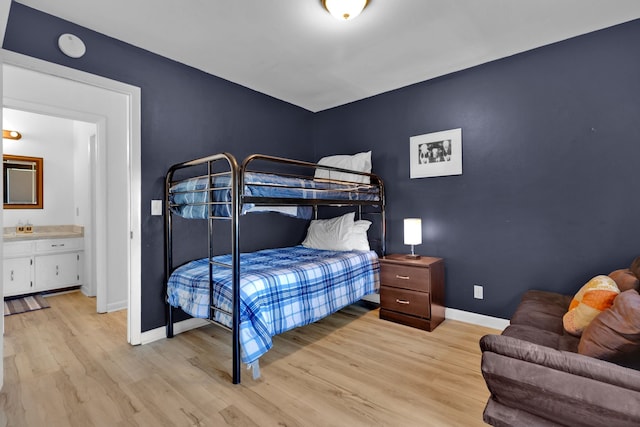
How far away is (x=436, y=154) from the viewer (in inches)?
126

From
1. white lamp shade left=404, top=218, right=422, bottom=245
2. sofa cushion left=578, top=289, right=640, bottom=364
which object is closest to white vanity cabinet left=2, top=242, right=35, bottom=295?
white lamp shade left=404, top=218, right=422, bottom=245

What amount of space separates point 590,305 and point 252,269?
2135 millimetres

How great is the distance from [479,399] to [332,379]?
89 centimetres

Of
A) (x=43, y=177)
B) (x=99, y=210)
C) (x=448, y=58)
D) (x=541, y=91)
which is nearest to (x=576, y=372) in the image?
(x=541, y=91)

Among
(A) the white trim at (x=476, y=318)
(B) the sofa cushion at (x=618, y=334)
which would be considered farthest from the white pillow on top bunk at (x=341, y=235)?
(B) the sofa cushion at (x=618, y=334)

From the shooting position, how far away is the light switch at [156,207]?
267 cm

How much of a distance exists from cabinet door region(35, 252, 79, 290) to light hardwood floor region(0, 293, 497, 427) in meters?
1.22

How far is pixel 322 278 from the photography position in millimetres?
2600

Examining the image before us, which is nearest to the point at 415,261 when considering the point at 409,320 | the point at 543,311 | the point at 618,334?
the point at 409,320

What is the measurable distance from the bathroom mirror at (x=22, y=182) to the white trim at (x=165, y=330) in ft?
10.2

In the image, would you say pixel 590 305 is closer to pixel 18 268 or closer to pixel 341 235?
pixel 341 235

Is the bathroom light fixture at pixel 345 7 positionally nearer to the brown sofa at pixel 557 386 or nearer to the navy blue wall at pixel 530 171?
the navy blue wall at pixel 530 171

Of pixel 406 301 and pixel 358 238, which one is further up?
pixel 358 238

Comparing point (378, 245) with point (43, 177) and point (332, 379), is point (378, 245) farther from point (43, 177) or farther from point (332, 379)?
point (43, 177)
